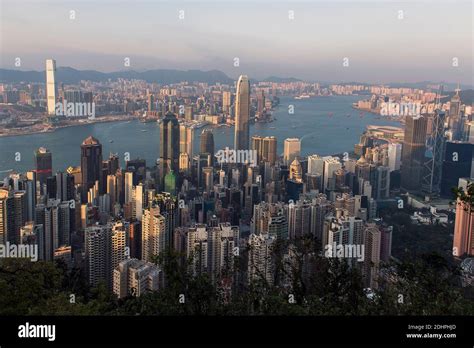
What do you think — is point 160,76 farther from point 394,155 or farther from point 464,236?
point 464,236

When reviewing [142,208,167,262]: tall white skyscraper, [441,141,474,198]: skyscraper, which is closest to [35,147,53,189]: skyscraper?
[142,208,167,262]: tall white skyscraper

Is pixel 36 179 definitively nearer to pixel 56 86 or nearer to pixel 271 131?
pixel 56 86

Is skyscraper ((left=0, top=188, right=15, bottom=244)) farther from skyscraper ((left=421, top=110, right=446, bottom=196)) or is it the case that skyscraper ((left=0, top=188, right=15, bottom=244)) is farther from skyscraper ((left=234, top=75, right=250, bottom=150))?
skyscraper ((left=421, top=110, right=446, bottom=196))

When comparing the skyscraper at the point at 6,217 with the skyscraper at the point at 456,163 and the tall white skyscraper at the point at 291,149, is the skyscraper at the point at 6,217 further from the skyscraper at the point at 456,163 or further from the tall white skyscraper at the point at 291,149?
the skyscraper at the point at 456,163

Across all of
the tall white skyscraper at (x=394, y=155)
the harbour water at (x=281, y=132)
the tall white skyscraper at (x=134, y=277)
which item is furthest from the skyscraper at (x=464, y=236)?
the tall white skyscraper at (x=134, y=277)

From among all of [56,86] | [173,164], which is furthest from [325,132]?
[56,86]

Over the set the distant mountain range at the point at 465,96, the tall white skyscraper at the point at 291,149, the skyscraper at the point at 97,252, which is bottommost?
the skyscraper at the point at 97,252
